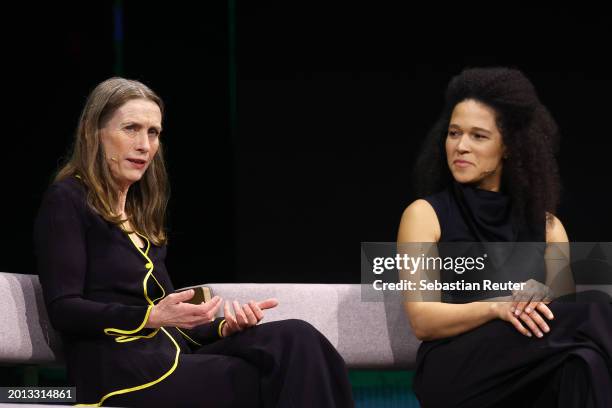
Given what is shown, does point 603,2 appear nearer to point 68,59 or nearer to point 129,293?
point 68,59

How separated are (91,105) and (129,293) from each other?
0.47m

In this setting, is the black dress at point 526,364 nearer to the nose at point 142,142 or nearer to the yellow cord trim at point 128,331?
the yellow cord trim at point 128,331

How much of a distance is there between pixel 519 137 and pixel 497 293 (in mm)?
433

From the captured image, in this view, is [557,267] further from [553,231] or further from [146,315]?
[146,315]

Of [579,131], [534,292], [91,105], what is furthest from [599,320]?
[579,131]

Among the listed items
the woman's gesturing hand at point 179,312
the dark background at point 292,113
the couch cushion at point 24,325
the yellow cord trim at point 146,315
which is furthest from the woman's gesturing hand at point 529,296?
the dark background at point 292,113

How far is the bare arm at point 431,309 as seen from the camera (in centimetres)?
245

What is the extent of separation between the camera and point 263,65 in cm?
411

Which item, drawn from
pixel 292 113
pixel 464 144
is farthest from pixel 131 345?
pixel 292 113

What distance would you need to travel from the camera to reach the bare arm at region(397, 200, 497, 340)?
245cm

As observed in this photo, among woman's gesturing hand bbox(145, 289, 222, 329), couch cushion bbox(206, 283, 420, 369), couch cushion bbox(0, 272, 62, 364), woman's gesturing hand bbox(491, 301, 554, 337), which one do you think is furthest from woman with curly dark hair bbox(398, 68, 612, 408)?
couch cushion bbox(0, 272, 62, 364)

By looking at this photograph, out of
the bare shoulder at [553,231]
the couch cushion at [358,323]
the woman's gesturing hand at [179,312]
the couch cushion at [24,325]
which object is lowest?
the couch cushion at [358,323]

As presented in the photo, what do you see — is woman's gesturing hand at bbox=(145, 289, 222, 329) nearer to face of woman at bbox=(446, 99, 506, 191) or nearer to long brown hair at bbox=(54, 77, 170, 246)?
long brown hair at bbox=(54, 77, 170, 246)

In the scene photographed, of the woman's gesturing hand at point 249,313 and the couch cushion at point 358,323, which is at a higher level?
the woman's gesturing hand at point 249,313
